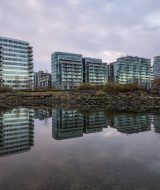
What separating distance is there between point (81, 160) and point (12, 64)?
7301 inches

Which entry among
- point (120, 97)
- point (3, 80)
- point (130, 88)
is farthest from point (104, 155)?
point (3, 80)

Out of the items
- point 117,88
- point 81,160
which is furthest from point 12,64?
point 81,160

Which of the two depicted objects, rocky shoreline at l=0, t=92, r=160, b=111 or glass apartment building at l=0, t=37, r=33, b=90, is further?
glass apartment building at l=0, t=37, r=33, b=90

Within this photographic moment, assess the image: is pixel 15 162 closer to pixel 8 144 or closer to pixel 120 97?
pixel 8 144

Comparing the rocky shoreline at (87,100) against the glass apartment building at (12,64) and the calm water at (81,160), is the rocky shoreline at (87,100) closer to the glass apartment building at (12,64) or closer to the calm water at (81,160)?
the calm water at (81,160)

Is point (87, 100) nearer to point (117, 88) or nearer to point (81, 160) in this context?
point (117, 88)

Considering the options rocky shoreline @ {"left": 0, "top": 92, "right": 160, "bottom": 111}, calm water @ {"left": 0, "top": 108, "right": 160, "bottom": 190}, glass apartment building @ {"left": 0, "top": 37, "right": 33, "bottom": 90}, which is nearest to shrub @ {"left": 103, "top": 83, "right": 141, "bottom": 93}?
rocky shoreline @ {"left": 0, "top": 92, "right": 160, "bottom": 111}

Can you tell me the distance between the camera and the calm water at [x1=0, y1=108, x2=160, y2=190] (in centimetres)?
1362

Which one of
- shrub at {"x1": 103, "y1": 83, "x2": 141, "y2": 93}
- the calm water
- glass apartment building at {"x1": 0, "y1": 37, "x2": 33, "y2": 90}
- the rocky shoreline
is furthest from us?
glass apartment building at {"x1": 0, "y1": 37, "x2": 33, "y2": 90}

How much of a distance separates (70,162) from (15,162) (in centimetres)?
420

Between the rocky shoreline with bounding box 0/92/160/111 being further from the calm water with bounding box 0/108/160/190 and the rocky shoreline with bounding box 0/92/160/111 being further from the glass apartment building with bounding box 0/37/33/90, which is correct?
the glass apartment building with bounding box 0/37/33/90

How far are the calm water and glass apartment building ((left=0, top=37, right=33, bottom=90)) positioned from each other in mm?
164319

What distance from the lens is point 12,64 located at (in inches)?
7584

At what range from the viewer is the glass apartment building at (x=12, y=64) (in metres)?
187
